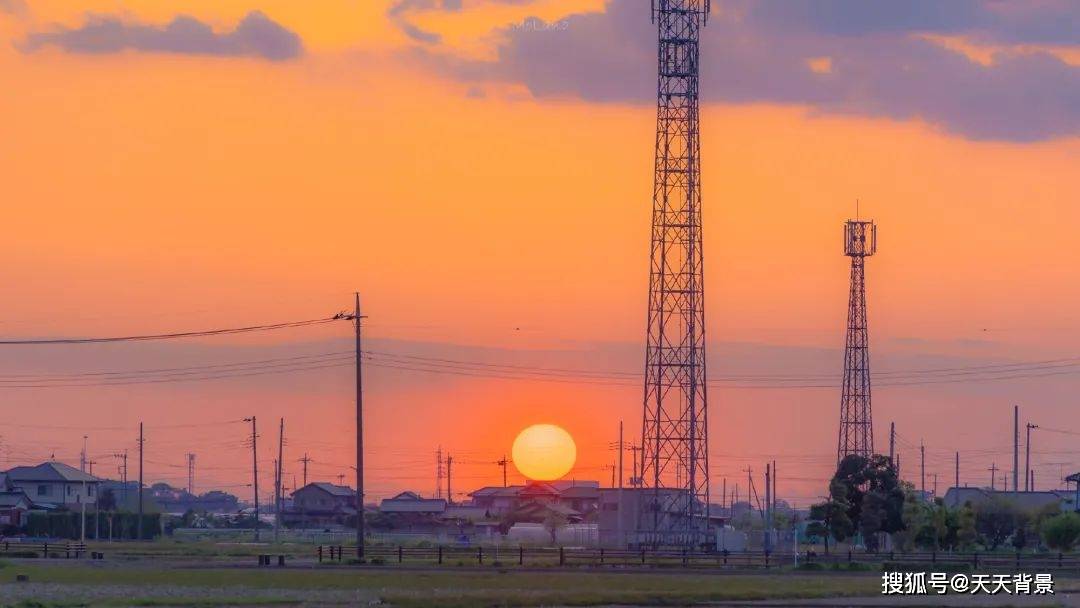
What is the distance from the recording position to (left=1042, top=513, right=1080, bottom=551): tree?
84062 millimetres

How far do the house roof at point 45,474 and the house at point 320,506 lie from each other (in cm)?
2688

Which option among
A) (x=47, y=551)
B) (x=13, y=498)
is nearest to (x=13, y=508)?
(x=13, y=498)

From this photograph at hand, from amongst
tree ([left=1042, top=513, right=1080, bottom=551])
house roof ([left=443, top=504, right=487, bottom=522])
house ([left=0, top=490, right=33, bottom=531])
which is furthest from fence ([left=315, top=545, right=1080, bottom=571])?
house roof ([left=443, top=504, right=487, bottom=522])

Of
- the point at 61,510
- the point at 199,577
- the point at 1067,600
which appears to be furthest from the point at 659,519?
the point at 61,510

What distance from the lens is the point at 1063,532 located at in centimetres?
8444

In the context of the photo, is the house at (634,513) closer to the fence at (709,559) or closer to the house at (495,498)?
the fence at (709,559)

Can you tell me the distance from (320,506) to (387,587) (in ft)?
404

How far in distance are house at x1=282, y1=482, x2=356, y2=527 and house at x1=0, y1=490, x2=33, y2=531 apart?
3564 centimetres

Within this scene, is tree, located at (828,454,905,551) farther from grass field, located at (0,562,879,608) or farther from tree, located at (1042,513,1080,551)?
grass field, located at (0,562,879,608)

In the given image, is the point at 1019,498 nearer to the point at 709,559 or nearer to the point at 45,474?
the point at 709,559

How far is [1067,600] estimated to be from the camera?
153ft

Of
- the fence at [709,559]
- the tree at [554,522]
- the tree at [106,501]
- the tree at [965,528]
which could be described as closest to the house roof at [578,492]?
the tree at [554,522]

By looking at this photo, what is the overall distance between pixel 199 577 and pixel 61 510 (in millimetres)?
78663

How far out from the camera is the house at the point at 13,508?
120438 mm
